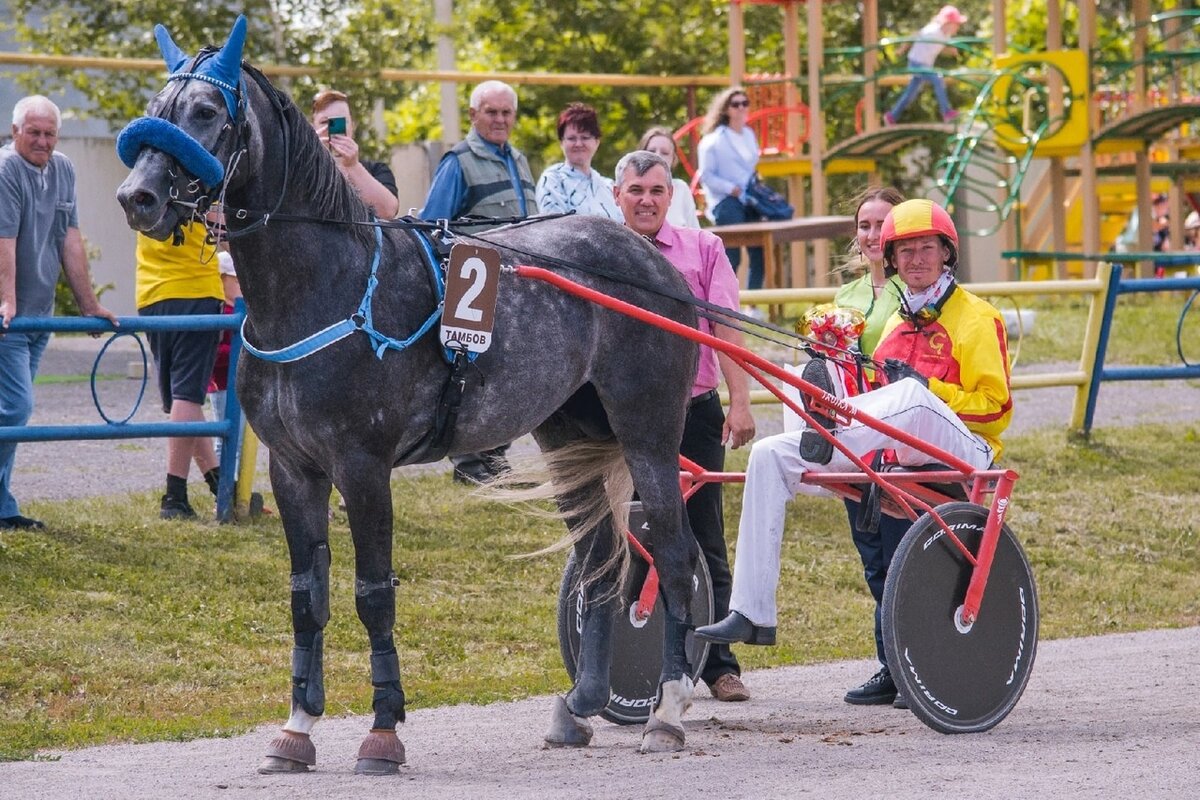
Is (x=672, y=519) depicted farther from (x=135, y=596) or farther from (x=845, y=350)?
(x=135, y=596)

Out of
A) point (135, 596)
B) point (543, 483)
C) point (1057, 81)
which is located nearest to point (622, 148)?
point (1057, 81)

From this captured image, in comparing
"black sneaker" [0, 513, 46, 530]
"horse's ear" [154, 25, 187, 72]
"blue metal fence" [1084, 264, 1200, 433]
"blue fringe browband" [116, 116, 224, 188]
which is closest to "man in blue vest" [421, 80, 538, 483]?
"black sneaker" [0, 513, 46, 530]

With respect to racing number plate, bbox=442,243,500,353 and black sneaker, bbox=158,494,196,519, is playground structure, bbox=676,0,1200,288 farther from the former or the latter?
racing number plate, bbox=442,243,500,353

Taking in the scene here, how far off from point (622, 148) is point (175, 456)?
13689mm

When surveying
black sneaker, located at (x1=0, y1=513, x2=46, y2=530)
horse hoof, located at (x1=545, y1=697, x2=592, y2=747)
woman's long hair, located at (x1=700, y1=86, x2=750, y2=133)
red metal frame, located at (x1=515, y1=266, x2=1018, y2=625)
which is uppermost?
woman's long hair, located at (x1=700, y1=86, x2=750, y2=133)

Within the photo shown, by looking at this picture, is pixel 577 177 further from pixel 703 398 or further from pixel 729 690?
pixel 729 690

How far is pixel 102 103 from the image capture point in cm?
1683

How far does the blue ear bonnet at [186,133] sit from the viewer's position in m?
4.65

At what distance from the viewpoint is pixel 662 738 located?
5551 mm

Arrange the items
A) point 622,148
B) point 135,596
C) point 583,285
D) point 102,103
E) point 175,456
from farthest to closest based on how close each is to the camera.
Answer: point 622,148 < point 102,103 < point 175,456 < point 135,596 < point 583,285

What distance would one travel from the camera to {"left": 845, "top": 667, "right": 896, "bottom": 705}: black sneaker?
21.1 feet

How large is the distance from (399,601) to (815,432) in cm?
296

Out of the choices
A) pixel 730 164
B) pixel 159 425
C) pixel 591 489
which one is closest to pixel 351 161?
pixel 159 425

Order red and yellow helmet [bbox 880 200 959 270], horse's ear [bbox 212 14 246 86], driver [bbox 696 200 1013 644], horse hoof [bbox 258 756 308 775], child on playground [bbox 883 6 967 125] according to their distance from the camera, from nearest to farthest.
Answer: horse's ear [bbox 212 14 246 86], horse hoof [bbox 258 756 308 775], driver [bbox 696 200 1013 644], red and yellow helmet [bbox 880 200 959 270], child on playground [bbox 883 6 967 125]
